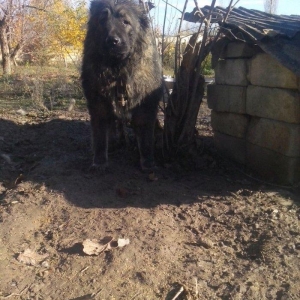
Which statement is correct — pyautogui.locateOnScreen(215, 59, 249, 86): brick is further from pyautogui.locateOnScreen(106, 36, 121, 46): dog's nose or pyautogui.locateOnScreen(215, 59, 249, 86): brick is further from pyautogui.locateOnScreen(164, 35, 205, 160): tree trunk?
pyautogui.locateOnScreen(106, 36, 121, 46): dog's nose

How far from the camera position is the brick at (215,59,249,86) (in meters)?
4.81

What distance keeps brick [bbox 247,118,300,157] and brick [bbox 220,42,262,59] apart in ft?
2.34

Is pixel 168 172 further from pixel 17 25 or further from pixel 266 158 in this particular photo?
pixel 17 25

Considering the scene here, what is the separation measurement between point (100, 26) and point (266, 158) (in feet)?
7.21

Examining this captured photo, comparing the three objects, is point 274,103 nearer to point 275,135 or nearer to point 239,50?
point 275,135

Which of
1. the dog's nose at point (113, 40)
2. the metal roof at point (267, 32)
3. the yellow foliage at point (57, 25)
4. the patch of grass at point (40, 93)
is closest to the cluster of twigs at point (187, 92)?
the metal roof at point (267, 32)

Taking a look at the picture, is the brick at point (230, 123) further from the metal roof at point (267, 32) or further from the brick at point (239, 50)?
the metal roof at point (267, 32)

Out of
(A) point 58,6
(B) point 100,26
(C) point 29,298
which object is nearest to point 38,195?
(C) point 29,298

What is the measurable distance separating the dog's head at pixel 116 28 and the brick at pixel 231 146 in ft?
5.16

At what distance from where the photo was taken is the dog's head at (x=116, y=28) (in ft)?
13.8

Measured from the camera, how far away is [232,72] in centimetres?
501

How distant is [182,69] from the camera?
195 inches

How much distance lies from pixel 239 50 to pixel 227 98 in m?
0.58

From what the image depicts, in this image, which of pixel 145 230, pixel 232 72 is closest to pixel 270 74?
pixel 232 72
